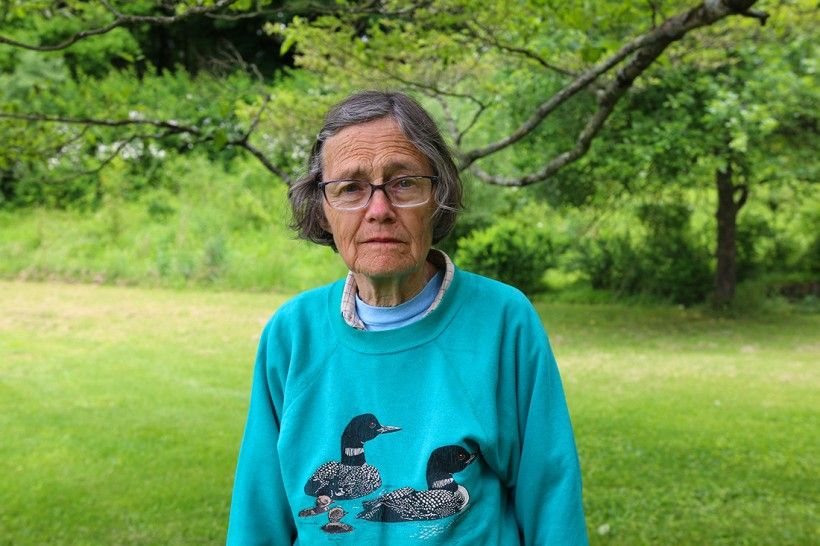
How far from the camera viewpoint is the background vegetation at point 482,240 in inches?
192

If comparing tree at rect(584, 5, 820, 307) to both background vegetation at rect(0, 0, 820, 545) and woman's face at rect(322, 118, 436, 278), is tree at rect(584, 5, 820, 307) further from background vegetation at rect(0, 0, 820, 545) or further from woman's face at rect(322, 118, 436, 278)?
woman's face at rect(322, 118, 436, 278)

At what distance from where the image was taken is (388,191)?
1608 mm

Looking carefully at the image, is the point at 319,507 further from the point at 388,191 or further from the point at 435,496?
the point at 388,191

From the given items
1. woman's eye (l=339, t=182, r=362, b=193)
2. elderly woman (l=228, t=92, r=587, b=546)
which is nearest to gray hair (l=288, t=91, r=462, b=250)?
elderly woman (l=228, t=92, r=587, b=546)

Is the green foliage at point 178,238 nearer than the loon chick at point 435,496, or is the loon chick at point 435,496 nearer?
the loon chick at point 435,496

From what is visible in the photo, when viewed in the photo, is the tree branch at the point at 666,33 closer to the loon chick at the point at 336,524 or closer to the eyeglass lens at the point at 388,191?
the eyeglass lens at the point at 388,191

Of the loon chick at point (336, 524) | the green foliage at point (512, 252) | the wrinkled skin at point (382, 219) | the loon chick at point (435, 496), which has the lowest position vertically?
the green foliage at point (512, 252)

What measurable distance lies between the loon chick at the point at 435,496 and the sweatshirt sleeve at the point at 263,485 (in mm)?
242

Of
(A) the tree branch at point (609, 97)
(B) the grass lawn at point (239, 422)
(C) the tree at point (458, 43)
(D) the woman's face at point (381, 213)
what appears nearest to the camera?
(D) the woman's face at point (381, 213)

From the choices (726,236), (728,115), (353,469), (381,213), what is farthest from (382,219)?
(726,236)

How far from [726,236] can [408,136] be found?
12.1 meters

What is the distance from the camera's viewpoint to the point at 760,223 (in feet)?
48.0

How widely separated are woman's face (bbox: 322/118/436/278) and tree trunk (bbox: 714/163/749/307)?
11.4 meters

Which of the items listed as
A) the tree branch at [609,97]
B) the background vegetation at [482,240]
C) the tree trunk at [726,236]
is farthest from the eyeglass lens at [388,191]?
the tree trunk at [726,236]
